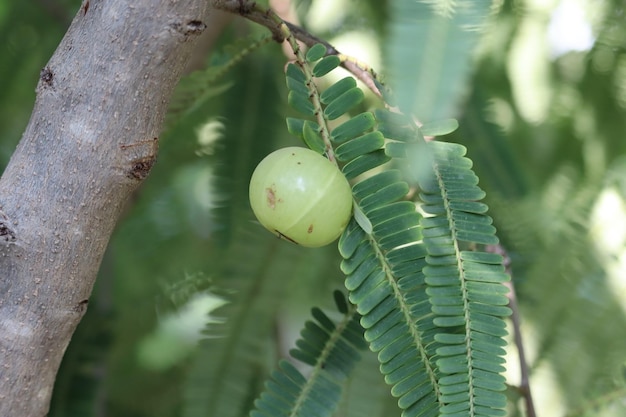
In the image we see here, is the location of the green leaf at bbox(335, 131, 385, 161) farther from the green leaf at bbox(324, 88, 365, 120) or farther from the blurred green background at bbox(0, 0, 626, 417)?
the blurred green background at bbox(0, 0, 626, 417)

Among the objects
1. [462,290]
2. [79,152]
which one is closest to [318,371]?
[462,290]

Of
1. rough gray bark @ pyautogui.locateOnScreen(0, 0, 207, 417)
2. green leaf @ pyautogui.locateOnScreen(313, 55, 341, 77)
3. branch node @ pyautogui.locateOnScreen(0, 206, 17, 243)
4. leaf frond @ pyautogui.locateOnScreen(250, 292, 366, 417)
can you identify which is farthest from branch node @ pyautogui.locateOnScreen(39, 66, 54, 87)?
leaf frond @ pyautogui.locateOnScreen(250, 292, 366, 417)

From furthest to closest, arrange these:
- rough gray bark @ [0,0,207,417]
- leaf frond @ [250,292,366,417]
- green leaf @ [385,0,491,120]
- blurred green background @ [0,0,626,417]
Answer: blurred green background @ [0,0,626,417] → leaf frond @ [250,292,366,417] → rough gray bark @ [0,0,207,417] → green leaf @ [385,0,491,120]

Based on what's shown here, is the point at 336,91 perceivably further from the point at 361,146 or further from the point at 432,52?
the point at 432,52

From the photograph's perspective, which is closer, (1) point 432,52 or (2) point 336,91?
(1) point 432,52

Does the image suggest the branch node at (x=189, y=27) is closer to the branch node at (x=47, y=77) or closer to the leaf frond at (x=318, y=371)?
the branch node at (x=47, y=77)

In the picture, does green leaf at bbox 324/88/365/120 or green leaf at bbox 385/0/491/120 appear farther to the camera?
green leaf at bbox 324/88/365/120

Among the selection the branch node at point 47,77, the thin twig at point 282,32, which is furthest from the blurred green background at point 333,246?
the branch node at point 47,77
